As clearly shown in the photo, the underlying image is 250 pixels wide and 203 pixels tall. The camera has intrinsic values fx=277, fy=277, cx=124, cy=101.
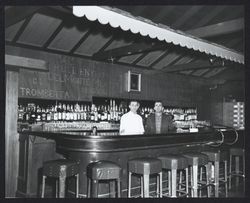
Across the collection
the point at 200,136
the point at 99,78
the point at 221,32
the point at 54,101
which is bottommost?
the point at 200,136

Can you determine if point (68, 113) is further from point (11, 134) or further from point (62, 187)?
point (62, 187)

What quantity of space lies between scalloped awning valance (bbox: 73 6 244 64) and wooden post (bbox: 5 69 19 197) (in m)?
2.53

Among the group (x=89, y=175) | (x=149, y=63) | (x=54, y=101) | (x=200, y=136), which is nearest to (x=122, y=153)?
(x=89, y=175)

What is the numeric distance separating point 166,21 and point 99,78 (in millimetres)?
2365

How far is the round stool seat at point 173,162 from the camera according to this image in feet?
13.1

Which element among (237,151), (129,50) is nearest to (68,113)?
(129,50)

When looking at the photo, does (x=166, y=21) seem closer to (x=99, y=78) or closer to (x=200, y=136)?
(x=99, y=78)

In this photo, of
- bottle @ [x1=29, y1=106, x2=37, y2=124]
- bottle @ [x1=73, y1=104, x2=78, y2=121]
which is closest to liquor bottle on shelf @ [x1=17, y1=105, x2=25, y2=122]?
bottle @ [x1=29, y1=106, x2=37, y2=124]

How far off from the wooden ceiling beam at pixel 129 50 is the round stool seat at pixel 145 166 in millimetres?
2862

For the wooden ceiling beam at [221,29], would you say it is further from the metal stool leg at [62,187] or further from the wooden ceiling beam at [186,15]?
the metal stool leg at [62,187]

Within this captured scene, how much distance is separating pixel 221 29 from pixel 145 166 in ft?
8.87

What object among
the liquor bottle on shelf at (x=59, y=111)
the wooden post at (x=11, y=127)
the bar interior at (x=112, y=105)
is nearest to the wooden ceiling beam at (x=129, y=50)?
the bar interior at (x=112, y=105)

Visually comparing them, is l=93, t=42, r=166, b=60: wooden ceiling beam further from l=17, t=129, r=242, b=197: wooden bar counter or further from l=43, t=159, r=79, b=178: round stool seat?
l=43, t=159, r=79, b=178: round stool seat

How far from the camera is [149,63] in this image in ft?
29.0
